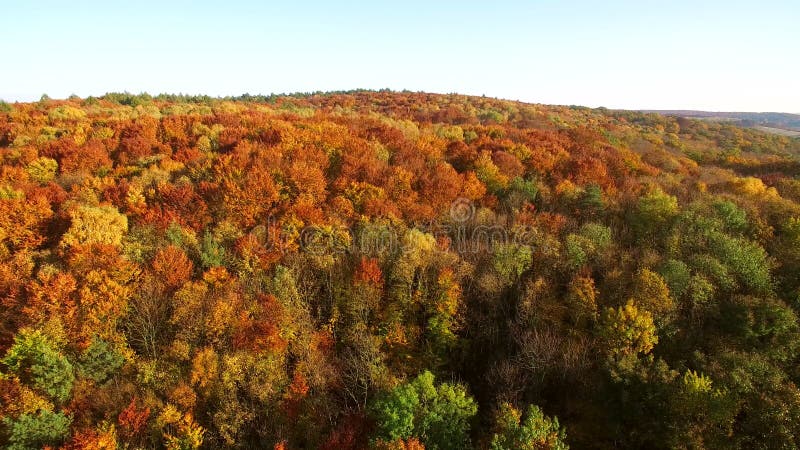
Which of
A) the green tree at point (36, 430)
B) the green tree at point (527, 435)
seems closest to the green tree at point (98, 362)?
the green tree at point (36, 430)

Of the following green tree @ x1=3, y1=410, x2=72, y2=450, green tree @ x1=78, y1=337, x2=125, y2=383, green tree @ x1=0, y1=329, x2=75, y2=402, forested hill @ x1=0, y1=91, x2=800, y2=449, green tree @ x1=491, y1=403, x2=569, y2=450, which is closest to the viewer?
green tree @ x1=491, y1=403, x2=569, y2=450

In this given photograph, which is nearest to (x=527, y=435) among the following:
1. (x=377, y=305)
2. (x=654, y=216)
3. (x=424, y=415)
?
(x=424, y=415)

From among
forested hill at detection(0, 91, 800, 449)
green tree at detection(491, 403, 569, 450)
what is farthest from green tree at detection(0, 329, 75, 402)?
green tree at detection(491, 403, 569, 450)

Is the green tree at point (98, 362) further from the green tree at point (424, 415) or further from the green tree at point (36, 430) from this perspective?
the green tree at point (424, 415)

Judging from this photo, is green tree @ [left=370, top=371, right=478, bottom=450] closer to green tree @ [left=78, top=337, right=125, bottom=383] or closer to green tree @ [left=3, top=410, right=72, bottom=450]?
green tree @ [left=3, top=410, right=72, bottom=450]

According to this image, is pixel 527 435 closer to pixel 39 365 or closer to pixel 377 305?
pixel 377 305

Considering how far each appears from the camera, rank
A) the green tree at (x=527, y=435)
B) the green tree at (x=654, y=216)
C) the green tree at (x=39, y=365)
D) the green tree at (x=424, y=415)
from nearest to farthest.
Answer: the green tree at (x=527, y=435), the green tree at (x=424, y=415), the green tree at (x=39, y=365), the green tree at (x=654, y=216)
